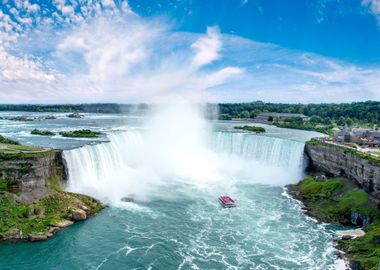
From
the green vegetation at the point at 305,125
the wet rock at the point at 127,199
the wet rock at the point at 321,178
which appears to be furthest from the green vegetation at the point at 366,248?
the green vegetation at the point at 305,125

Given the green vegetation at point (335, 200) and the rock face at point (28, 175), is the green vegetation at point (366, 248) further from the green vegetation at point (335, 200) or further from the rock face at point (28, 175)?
the rock face at point (28, 175)

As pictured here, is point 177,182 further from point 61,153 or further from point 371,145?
point 371,145

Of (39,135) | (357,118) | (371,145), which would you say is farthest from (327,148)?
(357,118)

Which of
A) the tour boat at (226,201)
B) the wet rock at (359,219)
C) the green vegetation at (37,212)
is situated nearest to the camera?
the green vegetation at (37,212)

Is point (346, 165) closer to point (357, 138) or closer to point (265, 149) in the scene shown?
point (357, 138)

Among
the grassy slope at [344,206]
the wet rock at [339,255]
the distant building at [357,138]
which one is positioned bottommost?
the wet rock at [339,255]

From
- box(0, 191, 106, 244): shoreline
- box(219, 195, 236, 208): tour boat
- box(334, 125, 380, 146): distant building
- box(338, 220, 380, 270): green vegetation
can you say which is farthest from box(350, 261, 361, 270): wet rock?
box(334, 125, 380, 146): distant building

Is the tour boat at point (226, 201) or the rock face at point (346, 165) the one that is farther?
the tour boat at point (226, 201)
